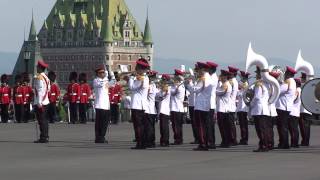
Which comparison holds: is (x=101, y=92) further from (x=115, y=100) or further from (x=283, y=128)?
(x=115, y=100)

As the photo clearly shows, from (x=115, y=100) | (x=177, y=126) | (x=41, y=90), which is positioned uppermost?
(x=115, y=100)

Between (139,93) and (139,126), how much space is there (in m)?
0.64

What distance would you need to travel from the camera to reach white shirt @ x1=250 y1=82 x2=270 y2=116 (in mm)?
18125

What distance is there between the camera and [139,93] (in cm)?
1877

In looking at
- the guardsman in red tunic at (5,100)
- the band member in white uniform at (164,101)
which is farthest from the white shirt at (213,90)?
the guardsman in red tunic at (5,100)

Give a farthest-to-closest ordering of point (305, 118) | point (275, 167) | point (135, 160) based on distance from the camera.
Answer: point (305, 118), point (135, 160), point (275, 167)

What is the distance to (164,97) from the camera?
66.6 ft

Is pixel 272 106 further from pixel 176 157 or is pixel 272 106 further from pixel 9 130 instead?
pixel 9 130

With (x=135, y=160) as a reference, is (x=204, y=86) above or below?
above

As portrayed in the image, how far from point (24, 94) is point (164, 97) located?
40.0 feet

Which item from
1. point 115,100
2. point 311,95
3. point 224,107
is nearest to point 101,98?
point 224,107

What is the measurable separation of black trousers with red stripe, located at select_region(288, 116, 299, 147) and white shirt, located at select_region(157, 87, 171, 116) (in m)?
2.56

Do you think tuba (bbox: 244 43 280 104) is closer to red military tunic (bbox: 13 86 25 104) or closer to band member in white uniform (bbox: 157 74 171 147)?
band member in white uniform (bbox: 157 74 171 147)

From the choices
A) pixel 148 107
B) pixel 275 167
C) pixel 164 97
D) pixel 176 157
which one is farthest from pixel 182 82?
pixel 275 167
